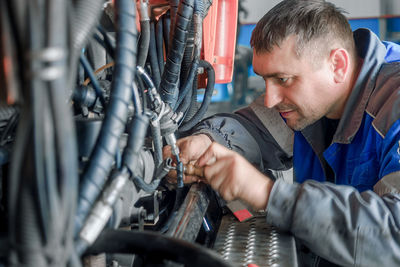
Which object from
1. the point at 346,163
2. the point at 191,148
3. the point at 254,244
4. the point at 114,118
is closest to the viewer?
the point at 114,118

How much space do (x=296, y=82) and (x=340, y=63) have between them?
155 mm

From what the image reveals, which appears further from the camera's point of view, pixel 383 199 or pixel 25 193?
pixel 383 199

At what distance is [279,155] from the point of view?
1374mm

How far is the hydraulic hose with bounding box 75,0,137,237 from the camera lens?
382 mm

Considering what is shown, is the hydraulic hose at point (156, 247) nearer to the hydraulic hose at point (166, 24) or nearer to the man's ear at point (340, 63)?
the hydraulic hose at point (166, 24)

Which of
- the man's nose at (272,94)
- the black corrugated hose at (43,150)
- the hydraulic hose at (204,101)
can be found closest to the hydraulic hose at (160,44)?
the hydraulic hose at (204,101)

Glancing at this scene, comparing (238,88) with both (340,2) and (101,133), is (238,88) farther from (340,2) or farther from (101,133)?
(101,133)

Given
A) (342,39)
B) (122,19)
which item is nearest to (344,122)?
(342,39)

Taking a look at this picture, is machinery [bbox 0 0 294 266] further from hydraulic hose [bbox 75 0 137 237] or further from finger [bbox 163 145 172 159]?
finger [bbox 163 145 172 159]

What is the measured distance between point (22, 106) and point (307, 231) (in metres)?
0.62

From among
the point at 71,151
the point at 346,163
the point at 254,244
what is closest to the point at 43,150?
→ the point at 71,151

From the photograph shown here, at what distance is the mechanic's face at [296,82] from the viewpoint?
1068mm

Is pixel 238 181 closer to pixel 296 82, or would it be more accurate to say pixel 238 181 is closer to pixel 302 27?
pixel 296 82

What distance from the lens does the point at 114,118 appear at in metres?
0.39
